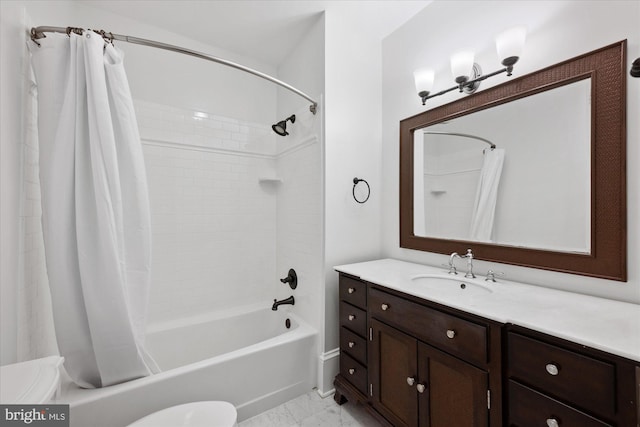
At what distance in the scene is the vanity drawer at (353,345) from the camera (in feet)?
Result: 4.83

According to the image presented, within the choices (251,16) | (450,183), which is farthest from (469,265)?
(251,16)

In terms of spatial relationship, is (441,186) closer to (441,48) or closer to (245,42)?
(441,48)

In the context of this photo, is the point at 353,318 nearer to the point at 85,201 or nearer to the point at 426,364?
the point at 426,364

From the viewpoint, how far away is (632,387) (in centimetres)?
64

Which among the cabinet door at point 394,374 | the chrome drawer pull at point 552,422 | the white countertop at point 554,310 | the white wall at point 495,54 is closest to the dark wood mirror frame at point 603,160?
the white wall at point 495,54

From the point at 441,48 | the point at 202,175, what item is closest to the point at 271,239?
the point at 202,175

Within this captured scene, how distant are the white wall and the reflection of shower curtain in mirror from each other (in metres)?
0.18

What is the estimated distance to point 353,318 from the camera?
5.04 feet

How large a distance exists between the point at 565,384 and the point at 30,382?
5.14 feet

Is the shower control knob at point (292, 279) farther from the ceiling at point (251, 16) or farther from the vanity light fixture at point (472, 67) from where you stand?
the ceiling at point (251, 16)

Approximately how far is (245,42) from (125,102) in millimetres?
1322

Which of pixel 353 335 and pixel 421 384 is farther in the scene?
pixel 353 335

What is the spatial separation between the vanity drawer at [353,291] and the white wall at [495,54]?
55cm

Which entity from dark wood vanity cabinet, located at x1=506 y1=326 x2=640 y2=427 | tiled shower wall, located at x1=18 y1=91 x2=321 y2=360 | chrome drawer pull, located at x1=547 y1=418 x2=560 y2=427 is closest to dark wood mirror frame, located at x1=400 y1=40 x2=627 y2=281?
dark wood vanity cabinet, located at x1=506 y1=326 x2=640 y2=427
